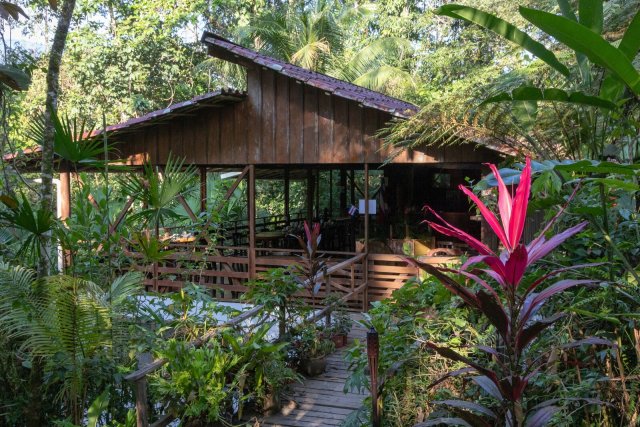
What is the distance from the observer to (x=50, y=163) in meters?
4.07

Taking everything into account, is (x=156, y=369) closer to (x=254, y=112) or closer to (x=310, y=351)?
(x=310, y=351)

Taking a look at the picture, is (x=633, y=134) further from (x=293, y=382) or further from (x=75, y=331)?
(x=293, y=382)

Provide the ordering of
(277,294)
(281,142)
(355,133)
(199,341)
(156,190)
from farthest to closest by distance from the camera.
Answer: (281,142) → (355,133) → (277,294) → (199,341) → (156,190)

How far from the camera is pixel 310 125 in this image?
9.19 meters

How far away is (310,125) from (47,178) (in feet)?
18.1

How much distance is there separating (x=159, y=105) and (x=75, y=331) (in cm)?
1671

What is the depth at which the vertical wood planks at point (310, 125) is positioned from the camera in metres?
9.15

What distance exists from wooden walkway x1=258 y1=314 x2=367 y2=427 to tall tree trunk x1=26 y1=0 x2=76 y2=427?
1.63 meters

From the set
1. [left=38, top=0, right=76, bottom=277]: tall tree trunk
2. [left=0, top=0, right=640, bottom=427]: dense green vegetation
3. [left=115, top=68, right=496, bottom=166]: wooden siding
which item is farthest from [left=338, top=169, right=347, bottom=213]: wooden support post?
[left=38, top=0, right=76, bottom=277]: tall tree trunk

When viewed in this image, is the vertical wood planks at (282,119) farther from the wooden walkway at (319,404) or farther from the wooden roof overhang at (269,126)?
the wooden walkway at (319,404)

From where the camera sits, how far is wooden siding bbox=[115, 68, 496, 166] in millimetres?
8875

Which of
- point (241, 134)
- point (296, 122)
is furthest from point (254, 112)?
point (296, 122)

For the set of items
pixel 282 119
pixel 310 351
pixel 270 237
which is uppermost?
pixel 282 119

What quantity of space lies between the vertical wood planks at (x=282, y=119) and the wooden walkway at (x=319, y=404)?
175 inches
